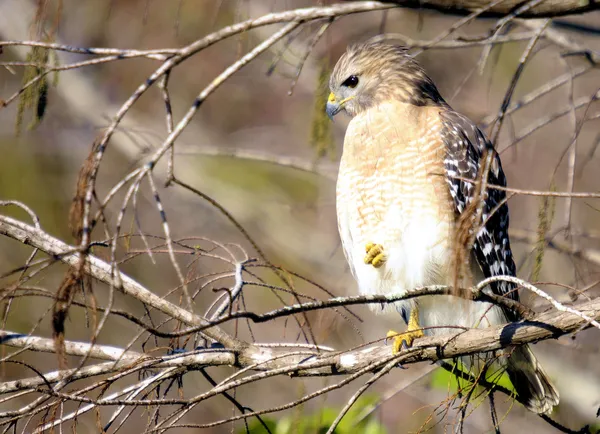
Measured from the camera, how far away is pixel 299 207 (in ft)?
21.2

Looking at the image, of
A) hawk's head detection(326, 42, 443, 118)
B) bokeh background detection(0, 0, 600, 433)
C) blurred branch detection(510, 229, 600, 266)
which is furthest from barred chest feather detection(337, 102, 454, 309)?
bokeh background detection(0, 0, 600, 433)

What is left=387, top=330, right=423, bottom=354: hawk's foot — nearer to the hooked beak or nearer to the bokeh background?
the hooked beak

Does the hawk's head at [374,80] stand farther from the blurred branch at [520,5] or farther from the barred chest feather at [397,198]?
the blurred branch at [520,5]

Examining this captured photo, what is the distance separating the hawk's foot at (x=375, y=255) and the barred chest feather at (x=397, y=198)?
0.10ft

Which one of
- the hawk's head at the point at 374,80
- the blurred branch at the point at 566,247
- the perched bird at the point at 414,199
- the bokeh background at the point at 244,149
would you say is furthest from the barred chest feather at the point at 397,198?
the bokeh background at the point at 244,149

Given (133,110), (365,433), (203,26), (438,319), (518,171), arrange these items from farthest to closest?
(133,110)
(203,26)
(518,171)
(438,319)
(365,433)

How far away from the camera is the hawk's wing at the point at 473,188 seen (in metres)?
4.50

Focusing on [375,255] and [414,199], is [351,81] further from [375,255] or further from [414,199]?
[375,255]

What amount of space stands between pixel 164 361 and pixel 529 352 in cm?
225

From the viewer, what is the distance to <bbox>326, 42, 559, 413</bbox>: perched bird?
14.6 ft

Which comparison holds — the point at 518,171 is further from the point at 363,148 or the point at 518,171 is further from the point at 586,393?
the point at 363,148

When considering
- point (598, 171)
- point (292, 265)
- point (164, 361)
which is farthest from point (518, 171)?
point (164, 361)

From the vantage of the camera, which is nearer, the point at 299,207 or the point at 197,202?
the point at 299,207

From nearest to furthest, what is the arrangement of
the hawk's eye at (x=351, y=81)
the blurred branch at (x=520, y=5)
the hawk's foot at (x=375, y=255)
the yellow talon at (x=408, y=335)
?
Result: the blurred branch at (x=520, y=5) → the yellow talon at (x=408, y=335) → the hawk's foot at (x=375, y=255) → the hawk's eye at (x=351, y=81)
